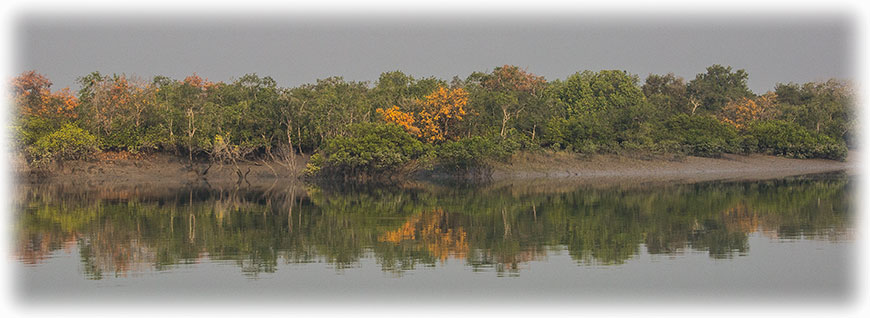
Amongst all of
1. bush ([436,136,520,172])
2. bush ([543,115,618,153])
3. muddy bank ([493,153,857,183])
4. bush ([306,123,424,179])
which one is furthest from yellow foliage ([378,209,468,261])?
bush ([543,115,618,153])

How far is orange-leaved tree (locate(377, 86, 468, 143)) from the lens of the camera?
4775 centimetres

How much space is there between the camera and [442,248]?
18.3m

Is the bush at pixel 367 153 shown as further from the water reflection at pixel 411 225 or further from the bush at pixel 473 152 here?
the water reflection at pixel 411 225

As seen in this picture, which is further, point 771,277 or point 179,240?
point 179,240

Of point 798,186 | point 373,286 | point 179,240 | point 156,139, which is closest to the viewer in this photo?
point 373,286

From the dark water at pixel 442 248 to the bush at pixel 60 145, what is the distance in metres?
11.7

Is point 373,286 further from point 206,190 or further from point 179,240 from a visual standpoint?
point 206,190

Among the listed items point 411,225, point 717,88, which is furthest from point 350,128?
point 717,88

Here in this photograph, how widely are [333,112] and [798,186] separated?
73.3ft

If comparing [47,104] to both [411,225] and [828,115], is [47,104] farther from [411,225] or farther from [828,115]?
[828,115]

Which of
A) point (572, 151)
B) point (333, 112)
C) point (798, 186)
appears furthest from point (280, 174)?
point (798, 186)

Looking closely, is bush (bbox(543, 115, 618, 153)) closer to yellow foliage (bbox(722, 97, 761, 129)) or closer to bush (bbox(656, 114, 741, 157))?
bush (bbox(656, 114, 741, 157))

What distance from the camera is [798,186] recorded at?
124 feet

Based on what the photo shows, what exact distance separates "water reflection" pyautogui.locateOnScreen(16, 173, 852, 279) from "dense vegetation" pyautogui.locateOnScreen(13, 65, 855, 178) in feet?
27.6
